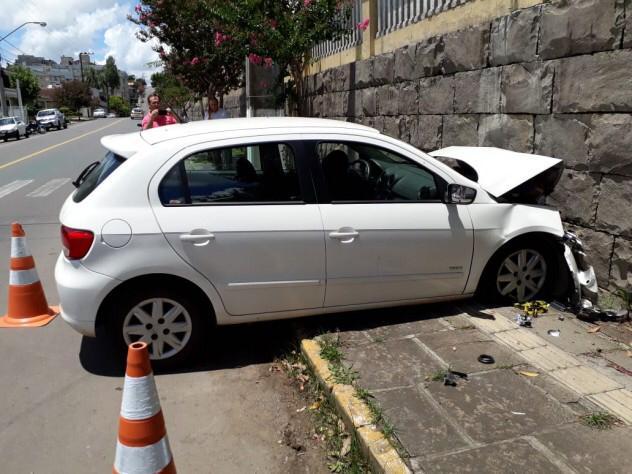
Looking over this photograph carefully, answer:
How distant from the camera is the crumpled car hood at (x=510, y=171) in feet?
15.0

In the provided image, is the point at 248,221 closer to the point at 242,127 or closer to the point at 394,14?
the point at 242,127

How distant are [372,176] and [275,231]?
0.97 meters

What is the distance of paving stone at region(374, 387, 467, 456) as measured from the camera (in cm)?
293

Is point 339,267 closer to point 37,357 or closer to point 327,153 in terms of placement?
point 327,153

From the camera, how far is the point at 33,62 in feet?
472

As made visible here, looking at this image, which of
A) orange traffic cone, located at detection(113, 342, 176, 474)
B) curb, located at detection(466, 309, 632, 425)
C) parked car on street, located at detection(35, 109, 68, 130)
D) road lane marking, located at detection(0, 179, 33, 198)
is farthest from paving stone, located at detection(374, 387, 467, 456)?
parked car on street, located at detection(35, 109, 68, 130)

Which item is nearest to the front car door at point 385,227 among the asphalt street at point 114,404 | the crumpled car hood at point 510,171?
the crumpled car hood at point 510,171

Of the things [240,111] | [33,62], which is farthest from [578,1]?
[33,62]

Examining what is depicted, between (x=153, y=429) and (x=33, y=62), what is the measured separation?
165 meters

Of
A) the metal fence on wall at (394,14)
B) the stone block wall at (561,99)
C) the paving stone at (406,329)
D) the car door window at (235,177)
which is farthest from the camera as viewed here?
the metal fence on wall at (394,14)

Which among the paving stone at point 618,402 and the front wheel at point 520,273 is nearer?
the paving stone at point 618,402

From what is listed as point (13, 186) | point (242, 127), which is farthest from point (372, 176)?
point (13, 186)

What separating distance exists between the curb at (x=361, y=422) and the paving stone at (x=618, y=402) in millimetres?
1330

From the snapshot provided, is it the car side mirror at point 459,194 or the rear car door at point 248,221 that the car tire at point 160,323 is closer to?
the rear car door at point 248,221
